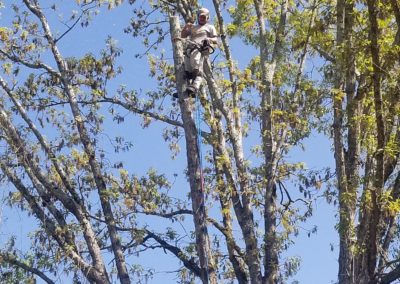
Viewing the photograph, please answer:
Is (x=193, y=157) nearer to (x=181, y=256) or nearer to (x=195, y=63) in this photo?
(x=195, y=63)

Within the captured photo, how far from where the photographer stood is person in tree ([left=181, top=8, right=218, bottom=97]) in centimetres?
1226

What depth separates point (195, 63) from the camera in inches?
489

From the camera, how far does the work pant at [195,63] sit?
40.3 feet

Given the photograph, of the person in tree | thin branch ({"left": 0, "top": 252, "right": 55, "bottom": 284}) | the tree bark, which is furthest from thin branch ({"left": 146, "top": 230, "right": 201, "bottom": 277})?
the person in tree

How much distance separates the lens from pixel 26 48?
15.7 m

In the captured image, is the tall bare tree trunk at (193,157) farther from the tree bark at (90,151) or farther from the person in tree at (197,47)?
the tree bark at (90,151)

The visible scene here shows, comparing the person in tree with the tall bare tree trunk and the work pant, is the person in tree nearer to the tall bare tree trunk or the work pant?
the work pant

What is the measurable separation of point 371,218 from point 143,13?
6.06m

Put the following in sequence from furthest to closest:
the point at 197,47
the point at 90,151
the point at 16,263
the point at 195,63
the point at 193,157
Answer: the point at 90,151, the point at 16,263, the point at 197,47, the point at 195,63, the point at 193,157

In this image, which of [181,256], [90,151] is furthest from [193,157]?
[90,151]

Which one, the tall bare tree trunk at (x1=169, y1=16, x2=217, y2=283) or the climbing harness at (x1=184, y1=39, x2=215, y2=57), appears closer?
the tall bare tree trunk at (x1=169, y1=16, x2=217, y2=283)

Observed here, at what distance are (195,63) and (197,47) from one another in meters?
0.26

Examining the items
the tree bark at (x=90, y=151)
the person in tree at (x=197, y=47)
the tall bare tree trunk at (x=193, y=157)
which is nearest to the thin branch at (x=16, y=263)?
the tree bark at (x=90, y=151)

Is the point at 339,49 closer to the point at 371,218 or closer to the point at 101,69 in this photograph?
the point at 371,218
